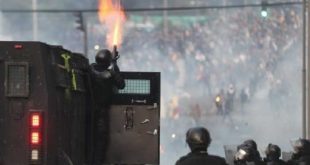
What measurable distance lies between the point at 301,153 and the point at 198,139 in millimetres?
4508

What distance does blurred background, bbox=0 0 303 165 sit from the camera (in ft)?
125

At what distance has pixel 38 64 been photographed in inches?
234

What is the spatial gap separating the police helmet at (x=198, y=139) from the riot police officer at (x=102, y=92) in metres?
2.50

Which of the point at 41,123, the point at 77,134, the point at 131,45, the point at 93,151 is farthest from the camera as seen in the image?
the point at 131,45

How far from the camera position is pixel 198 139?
5.13m

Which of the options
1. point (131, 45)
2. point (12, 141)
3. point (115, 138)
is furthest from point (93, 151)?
point (131, 45)

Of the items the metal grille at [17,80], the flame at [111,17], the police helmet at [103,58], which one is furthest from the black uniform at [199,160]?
the flame at [111,17]

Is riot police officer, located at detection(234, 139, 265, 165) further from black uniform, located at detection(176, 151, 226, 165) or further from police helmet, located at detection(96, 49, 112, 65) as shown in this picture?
black uniform, located at detection(176, 151, 226, 165)

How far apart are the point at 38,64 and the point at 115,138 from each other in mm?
2208

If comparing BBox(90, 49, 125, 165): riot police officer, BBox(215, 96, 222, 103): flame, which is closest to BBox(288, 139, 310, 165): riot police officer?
BBox(90, 49, 125, 165): riot police officer

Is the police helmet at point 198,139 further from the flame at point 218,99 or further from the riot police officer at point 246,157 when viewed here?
the flame at point 218,99

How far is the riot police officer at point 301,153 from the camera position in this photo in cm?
905

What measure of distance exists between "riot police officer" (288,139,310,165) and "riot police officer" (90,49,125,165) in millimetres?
2692

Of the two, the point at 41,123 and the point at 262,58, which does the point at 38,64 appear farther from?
the point at 262,58
